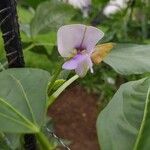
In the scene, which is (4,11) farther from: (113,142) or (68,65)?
(113,142)

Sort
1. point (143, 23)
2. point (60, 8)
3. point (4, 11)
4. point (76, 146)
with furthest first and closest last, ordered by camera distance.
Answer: point (76, 146)
point (143, 23)
point (60, 8)
point (4, 11)

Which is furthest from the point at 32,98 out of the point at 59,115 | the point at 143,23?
the point at 59,115

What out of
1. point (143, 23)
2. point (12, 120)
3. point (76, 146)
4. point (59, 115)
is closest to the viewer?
point (12, 120)

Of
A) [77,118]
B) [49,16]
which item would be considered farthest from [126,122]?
[77,118]

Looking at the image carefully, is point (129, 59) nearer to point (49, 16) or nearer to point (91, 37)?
point (91, 37)

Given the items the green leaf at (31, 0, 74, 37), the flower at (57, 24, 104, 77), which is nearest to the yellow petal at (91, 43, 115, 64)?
the flower at (57, 24, 104, 77)

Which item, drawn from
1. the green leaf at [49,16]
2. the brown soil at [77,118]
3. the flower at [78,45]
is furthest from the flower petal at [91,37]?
the brown soil at [77,118]

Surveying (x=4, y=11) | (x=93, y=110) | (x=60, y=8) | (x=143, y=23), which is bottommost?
(x=93, y=110)
